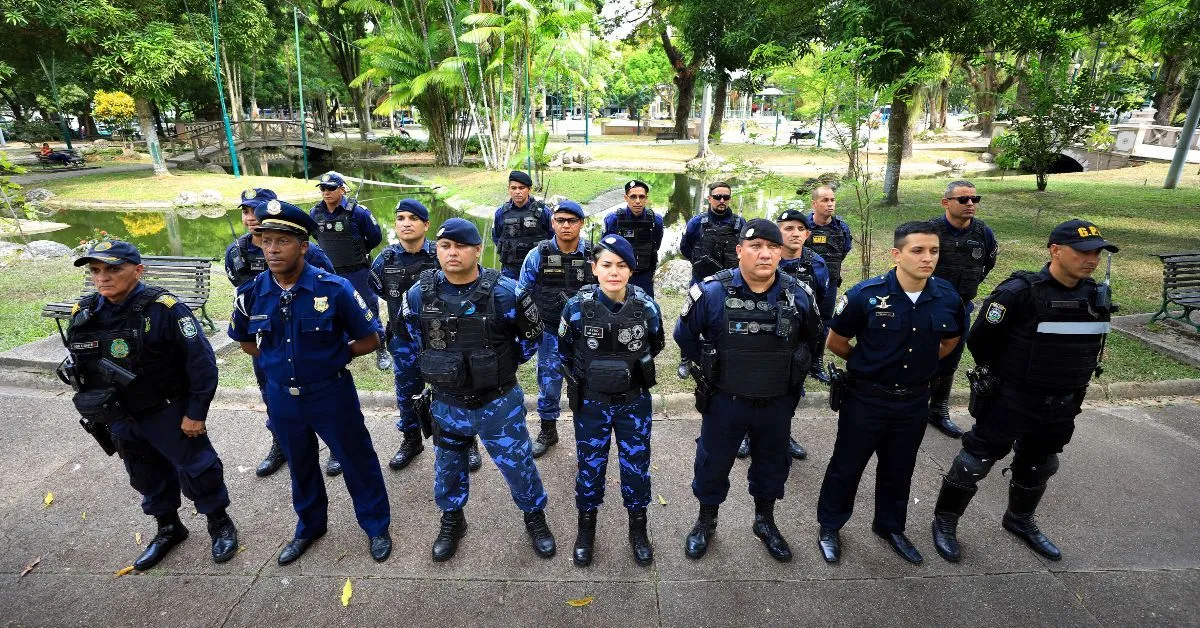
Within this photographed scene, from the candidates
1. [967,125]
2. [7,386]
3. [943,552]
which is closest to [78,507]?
[7,386]

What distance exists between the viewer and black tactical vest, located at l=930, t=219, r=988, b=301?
4.93 metres

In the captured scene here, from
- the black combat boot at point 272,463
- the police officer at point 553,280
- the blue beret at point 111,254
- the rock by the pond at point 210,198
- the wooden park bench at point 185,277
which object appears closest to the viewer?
the blue beret at point 111,254

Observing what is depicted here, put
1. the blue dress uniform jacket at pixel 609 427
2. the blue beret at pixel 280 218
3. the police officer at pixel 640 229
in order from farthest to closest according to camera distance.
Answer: the police officer at pixel 640 229 → the blue dress uniform jacket at pixel 609 427 → the blue beret at pixel 280 218

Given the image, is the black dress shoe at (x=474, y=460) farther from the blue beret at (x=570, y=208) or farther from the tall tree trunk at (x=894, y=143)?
the tall tree trunk at (x=894, y=143)

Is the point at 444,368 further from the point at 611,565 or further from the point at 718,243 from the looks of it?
the point at 718,243

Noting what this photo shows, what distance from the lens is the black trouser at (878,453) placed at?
3346 mm

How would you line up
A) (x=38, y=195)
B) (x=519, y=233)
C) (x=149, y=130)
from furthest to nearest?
(x=149, y=130) < (x=38, y=195) < (x=519, y=233)

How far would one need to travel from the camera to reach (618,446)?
11.3 ft

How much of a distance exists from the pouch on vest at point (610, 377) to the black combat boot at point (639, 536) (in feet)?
2.93

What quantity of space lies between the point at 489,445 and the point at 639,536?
3.61 feet

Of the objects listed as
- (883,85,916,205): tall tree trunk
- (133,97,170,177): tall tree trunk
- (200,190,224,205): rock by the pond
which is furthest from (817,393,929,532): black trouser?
(133,97,170,177): tall tree trunk

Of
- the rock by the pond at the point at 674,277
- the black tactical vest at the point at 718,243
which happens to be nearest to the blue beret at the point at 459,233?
the black tactical vest at the point at 718,243

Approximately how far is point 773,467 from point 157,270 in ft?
24.2

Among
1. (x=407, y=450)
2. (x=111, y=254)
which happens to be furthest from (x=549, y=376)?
(x=111, y=254)
